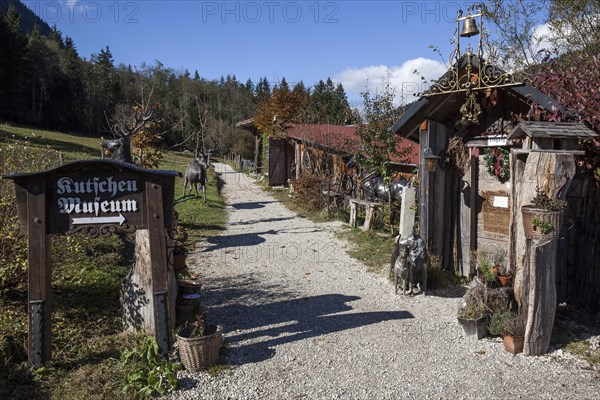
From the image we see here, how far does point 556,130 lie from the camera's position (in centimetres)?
570

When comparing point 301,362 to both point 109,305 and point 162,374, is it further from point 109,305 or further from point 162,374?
point 109,305

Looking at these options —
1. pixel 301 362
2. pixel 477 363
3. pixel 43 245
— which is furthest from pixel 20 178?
pixel 477 363

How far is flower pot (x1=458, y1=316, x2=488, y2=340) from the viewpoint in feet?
19.3

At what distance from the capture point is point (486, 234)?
8.28 meters

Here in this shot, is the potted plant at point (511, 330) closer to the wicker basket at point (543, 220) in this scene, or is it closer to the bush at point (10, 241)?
the wicker basket at point (543, 220)

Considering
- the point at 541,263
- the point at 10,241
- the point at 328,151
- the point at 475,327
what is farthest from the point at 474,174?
the point at 328,151

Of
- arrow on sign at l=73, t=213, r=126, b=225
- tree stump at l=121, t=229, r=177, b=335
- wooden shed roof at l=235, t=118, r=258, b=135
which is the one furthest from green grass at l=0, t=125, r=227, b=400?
wooden shed roof at l=235, t=118, r=258, b=135

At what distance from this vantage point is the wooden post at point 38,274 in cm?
481

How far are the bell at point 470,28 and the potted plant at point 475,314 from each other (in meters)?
3.64

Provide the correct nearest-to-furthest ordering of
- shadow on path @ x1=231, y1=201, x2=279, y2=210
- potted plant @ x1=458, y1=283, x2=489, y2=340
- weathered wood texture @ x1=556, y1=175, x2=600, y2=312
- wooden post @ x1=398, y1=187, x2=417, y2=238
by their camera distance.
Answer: potted plant @ x1=458, y1=283, x2=489, y2=340 < weathered wood texture @ x1=556, y1=175, x2=600, y2=312 < wooden post @ x1=398, y1=187, x2=417, y2=238 < shadow on path @ x1=231, y1=201, x2=279, y2=210

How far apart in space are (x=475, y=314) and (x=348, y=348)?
1.79 m

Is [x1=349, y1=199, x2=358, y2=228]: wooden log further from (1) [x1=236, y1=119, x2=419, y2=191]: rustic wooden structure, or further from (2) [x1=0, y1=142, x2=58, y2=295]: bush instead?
(2) [x1=0, y1=142, x2=58, y2=295]: bush

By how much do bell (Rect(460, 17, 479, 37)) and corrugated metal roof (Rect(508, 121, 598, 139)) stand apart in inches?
64.4

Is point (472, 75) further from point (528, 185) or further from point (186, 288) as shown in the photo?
point (186, 288)
